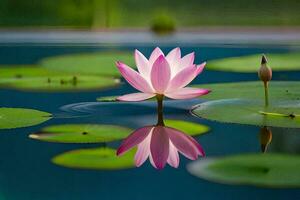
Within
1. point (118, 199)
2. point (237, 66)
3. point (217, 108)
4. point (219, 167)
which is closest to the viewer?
point (118, 199)

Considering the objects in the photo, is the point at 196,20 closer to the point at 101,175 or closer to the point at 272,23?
the point at 272,23

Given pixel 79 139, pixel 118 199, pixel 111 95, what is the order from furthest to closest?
pixel 111 95
pixel 79 139
pixel 118 199

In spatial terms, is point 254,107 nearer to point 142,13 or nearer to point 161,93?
point 161,93

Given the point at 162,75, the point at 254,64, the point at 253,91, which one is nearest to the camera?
the point at 162,75

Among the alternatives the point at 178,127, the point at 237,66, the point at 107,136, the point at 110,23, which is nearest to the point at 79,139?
the point at 107,136

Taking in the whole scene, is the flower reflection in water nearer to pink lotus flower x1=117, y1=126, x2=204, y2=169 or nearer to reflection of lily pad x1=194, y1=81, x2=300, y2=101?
pink lotus flower x1=117, y1=126, x2=204, y2=169

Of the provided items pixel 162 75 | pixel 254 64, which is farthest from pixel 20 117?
pixel 254 64

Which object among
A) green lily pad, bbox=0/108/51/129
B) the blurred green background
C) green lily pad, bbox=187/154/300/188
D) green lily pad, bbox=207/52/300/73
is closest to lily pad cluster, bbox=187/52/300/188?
green lily pad, bbox=187/154/300/188
